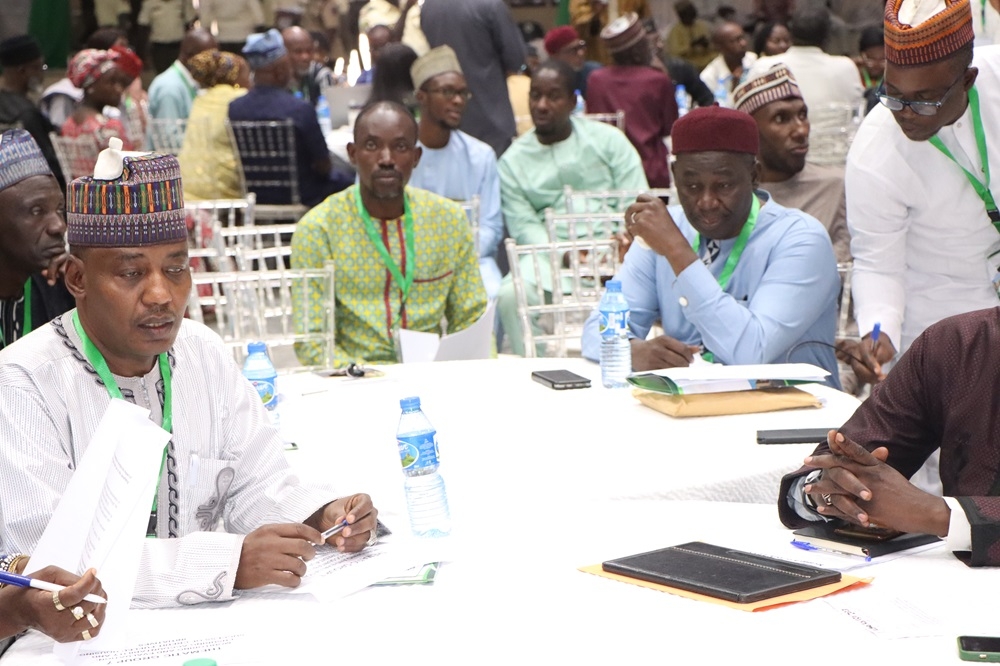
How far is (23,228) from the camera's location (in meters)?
3.38

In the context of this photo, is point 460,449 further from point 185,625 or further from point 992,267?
point 992,267

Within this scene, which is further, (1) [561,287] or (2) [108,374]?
(1) [561,287]

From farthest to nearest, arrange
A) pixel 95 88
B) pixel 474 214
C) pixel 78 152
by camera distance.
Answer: pixel 95 88
pixel 78 152
pixel 474 214

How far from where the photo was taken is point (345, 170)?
27.1 feet

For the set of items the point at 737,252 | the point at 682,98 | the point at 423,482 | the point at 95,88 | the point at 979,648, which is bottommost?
the point at 979,648

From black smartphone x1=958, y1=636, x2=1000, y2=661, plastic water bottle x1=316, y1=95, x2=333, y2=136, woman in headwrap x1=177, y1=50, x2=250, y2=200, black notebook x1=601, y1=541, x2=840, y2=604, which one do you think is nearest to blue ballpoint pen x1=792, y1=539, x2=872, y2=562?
black notebook x1=601, y1=541, x2=840, y2=604

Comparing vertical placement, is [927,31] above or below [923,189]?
above

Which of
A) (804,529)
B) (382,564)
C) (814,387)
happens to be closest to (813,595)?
(804,529)

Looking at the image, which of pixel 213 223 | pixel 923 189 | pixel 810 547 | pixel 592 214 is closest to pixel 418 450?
pixel 810 547

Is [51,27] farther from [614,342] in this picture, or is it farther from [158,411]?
[158,411]

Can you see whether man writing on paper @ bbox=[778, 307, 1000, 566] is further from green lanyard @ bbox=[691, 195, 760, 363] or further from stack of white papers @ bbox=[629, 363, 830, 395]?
green lanyard @ bbox=[691, 195, 760, 363]

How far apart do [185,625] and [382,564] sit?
0.34 m

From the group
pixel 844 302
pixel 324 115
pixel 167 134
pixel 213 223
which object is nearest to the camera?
pixel 844 302

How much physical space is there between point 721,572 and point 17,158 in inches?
93.5
